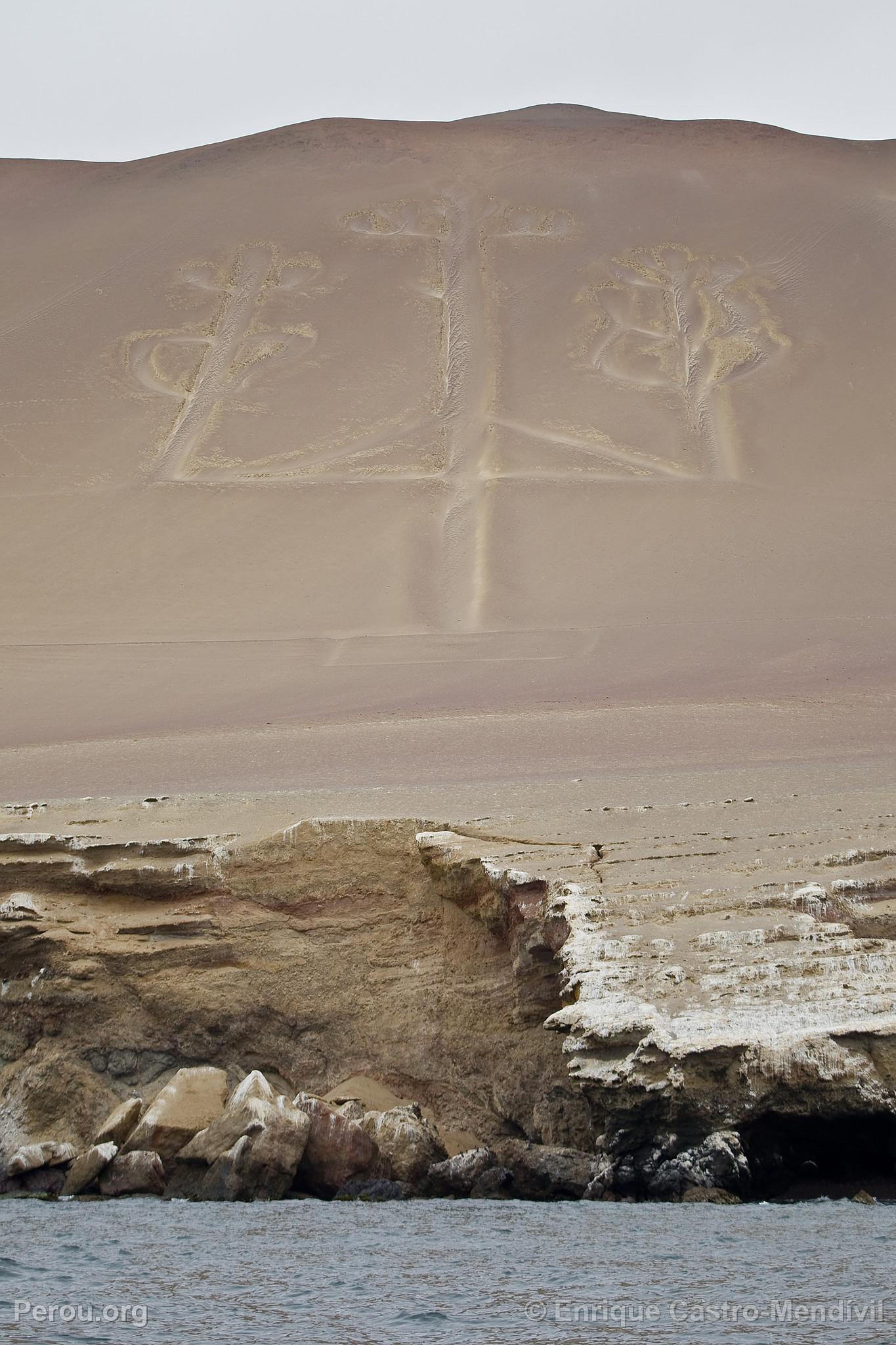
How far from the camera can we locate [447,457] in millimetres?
17547

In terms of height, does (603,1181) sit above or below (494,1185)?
above

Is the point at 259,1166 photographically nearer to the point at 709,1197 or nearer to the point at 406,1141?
the point at 406,1141

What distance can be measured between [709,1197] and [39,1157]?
2613mm

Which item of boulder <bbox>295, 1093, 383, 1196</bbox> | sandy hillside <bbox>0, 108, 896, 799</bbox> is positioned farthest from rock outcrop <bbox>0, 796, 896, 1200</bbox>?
sandy hillside <bbox>0, 108, 896, 799</bbox>

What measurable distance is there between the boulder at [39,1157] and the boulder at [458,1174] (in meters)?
1.47

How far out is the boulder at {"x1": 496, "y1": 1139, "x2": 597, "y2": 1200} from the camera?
15.7 ft

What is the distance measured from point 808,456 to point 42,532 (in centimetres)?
959

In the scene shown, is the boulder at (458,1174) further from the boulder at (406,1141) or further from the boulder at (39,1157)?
the boulder at (39,1157)

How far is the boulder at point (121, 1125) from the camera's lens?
539 cm

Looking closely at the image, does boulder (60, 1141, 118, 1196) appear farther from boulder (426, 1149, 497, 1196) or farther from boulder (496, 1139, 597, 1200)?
boulder (496, 1139, 597, 1200)

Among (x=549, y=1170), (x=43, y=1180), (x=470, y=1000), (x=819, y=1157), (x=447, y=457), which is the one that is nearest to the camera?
(x=819, y=1157)

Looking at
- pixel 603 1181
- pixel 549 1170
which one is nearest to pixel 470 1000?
pixel 549 1170

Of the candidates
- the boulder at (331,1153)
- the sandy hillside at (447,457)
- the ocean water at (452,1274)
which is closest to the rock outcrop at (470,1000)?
the boulder at (331,1153)

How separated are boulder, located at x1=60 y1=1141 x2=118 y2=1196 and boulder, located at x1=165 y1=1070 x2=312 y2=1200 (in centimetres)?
28
